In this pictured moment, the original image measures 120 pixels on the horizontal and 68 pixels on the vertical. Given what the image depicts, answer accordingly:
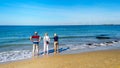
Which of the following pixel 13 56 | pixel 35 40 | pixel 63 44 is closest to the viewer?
pixel 35 40

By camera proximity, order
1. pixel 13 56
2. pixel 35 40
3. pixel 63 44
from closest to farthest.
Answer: pixel 35 40 → pixel 13 56 → pixel 63 44

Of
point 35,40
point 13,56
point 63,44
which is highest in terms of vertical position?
point 35,40

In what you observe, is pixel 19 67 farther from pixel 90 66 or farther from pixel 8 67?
pixel 90 66

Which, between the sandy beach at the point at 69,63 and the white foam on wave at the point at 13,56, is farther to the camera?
the white foam on wave at the point at 13,56

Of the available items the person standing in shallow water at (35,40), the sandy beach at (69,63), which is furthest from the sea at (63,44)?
the sandy beach at (69,63)

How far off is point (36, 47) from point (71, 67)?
631cm

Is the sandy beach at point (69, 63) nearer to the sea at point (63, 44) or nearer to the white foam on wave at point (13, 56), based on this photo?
the white foam on wave at point (13, 56)

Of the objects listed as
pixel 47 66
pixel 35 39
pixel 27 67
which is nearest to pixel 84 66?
pixel 47 66

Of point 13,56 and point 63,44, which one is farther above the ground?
point 13,56

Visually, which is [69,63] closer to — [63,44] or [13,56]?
[13,56]

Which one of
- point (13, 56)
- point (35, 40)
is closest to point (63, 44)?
point (35, 40)

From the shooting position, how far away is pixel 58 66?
11.6 m

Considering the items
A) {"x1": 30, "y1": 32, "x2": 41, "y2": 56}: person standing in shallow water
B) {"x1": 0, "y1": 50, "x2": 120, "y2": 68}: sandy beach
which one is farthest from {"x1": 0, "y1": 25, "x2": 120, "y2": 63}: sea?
{"x1": 0, "y1": 50, "x2": 120, "y2": 68}: sandy beach

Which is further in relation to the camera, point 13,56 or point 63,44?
point 63,44
